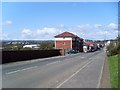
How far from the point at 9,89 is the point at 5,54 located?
2745cm

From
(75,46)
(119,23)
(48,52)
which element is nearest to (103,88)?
(119,23)

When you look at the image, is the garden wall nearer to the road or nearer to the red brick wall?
the road

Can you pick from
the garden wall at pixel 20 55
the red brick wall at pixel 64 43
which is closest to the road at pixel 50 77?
the garden wall at pixel 20 55

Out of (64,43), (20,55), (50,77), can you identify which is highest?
(64,43)

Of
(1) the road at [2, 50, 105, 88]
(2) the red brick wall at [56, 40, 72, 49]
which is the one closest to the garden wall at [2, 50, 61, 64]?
(1) the road at [2, 50, 105, 88]

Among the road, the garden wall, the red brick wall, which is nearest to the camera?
the road

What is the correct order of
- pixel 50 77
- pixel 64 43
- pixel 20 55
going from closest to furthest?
1. pixel 50 77
2. pixel 20 55
3. pixel 64 43

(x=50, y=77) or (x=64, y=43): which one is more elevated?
(x=64, y=43)

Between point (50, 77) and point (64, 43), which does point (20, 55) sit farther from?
point (64, 43)

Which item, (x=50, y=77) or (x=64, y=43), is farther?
(x=64, y=43)

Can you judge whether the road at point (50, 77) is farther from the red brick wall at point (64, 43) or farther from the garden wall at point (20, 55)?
the red brick wall at point (64, 43)

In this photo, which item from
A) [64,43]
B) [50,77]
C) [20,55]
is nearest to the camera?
[50,77]

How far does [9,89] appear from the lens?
13.8m

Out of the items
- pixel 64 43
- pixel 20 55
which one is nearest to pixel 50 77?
pixel 20 55
